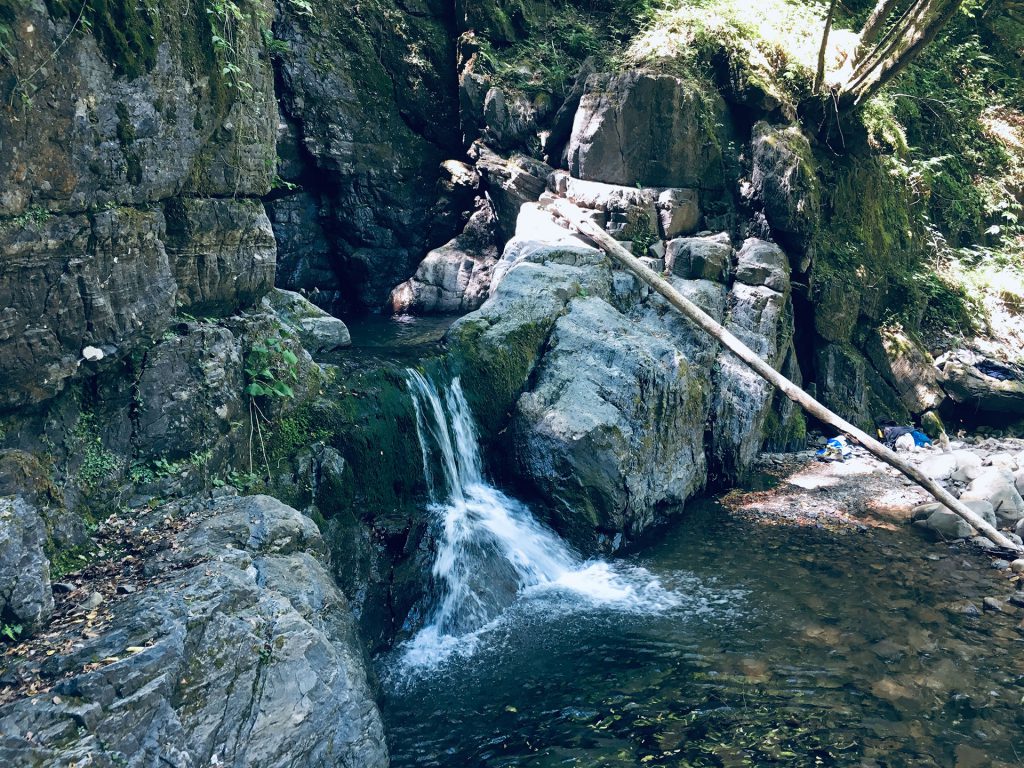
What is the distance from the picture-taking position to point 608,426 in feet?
29.2

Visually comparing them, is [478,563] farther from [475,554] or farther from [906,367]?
[906,367]

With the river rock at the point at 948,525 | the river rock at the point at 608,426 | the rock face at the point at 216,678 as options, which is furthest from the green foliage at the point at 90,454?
the river rock at the point at 948,525

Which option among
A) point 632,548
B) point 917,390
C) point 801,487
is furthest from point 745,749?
point 917,390

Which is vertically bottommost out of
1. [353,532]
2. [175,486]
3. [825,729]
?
[825,729]

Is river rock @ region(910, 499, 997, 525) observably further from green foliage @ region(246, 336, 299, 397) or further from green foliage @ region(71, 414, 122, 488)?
green foliage @ region(71, 414, 122, 488)

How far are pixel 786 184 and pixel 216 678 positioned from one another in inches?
450

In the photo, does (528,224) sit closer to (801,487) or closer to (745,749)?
(801,487)

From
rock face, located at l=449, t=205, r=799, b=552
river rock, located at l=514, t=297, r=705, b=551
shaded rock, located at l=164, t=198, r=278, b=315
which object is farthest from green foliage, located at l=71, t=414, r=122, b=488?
river rock, located at l=514, t=297, r=705, b=551

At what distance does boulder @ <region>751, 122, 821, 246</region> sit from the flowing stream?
5.59 m

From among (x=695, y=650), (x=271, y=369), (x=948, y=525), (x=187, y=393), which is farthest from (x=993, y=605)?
(x=187, y=393)

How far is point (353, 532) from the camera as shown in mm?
7305

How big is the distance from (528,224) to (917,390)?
7.53 m

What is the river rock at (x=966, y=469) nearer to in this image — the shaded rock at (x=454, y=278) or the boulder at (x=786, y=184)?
the boulder at (x=786, y=184)

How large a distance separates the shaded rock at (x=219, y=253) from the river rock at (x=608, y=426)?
3555mm
